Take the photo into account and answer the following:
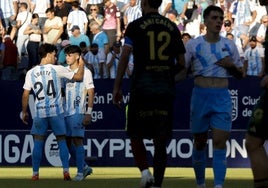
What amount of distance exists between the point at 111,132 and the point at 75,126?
5094mm

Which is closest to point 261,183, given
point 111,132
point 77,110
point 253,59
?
point 77,110

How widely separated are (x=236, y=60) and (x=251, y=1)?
18.4m

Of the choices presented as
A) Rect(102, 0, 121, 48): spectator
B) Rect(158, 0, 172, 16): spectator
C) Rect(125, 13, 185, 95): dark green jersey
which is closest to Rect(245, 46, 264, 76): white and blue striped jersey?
Rect(158, 0, 172, 16): spectator

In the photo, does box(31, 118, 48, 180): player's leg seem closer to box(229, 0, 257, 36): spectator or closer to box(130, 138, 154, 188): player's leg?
box(130, 138, 154, 188): player's leg

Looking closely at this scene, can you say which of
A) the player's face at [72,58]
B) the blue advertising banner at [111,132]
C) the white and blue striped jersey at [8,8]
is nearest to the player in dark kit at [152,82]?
the player's face at [72,58]

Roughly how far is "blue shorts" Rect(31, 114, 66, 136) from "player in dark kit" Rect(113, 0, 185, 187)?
589 centimetres

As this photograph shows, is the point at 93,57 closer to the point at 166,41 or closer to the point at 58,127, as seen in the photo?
the point at 58,127

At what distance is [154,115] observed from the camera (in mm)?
14188

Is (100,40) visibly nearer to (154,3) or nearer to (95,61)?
(95,61)

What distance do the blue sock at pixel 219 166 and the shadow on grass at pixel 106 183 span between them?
2581 millimetres

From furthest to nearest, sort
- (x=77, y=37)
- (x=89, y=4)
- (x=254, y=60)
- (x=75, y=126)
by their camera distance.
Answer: (x=89, y=4), (x=77, y=37), (x=254, y=60), (x=75, y=126)

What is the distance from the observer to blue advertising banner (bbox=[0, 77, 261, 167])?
25.2 meters

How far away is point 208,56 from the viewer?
51.4 feet

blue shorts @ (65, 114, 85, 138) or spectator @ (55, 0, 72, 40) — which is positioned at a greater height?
spectator @ (55, 0, 72, 40)
